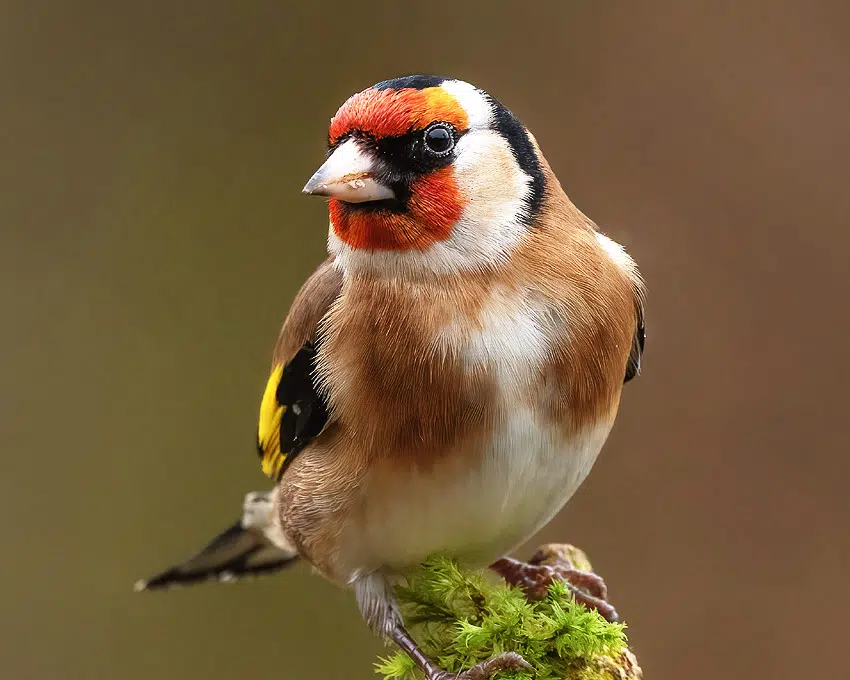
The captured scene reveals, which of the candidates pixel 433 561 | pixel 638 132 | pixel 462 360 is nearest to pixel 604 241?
pixel 462 360

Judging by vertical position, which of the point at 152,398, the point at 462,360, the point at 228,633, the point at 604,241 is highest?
the point at 604,241

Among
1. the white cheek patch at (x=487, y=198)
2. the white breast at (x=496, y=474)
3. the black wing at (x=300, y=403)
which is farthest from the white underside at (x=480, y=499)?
the white cheek patch at (x=487, y=198)

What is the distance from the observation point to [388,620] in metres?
2.03

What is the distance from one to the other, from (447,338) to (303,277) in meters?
2.52

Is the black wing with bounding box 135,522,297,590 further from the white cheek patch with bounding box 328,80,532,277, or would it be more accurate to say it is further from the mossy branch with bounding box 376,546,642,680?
the white cheek patch with bounding box 328,80,532,277

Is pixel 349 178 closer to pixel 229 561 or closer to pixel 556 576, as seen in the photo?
pixel 556 576

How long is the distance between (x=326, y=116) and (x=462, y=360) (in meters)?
2.49

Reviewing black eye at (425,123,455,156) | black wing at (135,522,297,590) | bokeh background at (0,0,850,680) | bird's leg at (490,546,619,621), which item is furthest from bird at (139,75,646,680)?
bokeh background at (0,0,850,680)

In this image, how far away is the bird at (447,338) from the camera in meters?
1.79

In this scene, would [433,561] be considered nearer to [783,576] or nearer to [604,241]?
[604,241]

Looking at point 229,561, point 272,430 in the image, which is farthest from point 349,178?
point 229,561

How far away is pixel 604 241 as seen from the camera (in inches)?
82.0

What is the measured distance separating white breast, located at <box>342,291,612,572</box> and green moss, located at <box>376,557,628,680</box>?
81 mm

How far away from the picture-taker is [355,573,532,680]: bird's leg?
1.89m
